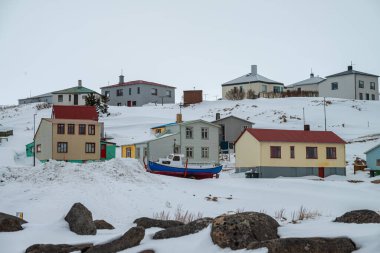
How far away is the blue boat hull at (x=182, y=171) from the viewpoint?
47.0 meters

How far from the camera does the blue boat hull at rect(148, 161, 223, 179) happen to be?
47031 millimetres

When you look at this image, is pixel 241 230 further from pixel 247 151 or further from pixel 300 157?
pixel 300 157

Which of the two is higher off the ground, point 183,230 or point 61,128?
point 61,128

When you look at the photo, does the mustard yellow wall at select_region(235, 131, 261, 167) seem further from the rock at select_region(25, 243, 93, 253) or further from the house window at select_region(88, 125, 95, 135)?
the rock at select_region(25, 243, 93, 253)

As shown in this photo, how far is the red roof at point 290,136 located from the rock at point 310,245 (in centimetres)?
4062

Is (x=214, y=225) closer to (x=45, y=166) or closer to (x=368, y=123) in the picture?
(x=45, y=166)

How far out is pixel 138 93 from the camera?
112938 mm

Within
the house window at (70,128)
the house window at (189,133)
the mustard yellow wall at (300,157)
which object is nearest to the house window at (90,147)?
the house window at (70,128)

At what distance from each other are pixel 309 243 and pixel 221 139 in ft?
219

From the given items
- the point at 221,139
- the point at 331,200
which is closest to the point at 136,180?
the point at 331,200

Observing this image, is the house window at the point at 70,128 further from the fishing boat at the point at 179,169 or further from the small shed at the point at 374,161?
the small shed at the point at 374,161

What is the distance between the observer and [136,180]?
3884 centimetres

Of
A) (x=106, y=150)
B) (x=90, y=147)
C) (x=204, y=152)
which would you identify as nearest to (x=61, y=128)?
(x=90, y=147)

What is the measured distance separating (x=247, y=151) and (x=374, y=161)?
1314 centimetres
